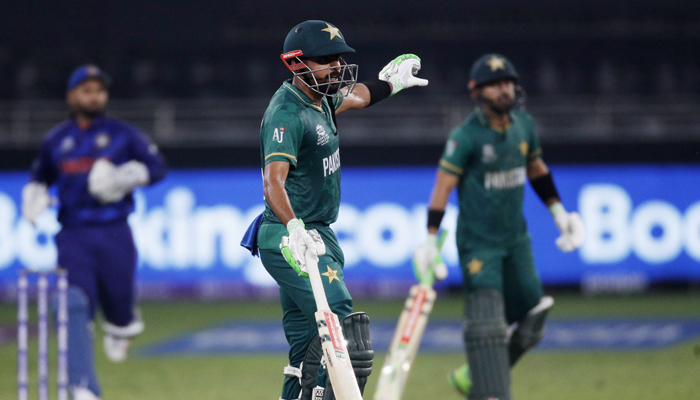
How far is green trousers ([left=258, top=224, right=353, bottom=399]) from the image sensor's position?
4012mm

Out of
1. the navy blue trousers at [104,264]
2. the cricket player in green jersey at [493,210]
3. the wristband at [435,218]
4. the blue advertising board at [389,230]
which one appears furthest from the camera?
the blue advertising board at [389,230]

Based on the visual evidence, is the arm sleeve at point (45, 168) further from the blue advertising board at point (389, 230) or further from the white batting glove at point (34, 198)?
the blue advertising board at point (389, 230)

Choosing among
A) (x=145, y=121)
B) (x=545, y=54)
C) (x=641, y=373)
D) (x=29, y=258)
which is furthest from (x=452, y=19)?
(x=641, y=373)

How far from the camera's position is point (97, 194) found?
563 cm

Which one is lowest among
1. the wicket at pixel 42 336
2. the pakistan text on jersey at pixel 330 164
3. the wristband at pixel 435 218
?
the wicket at pixel 42 336

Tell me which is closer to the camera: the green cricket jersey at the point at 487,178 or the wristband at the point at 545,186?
the green cricket jersey at the point at 487,178

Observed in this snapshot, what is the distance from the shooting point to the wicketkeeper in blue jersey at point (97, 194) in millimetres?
5629

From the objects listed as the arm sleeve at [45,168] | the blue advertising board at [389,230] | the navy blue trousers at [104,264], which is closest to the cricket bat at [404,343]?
the navy blue trousers at [104,264]

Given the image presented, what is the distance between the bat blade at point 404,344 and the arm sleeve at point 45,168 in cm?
258

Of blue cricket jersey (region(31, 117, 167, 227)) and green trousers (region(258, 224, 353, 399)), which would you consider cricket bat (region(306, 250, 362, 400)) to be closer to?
green trousers (region(258, 224, 353, 399))

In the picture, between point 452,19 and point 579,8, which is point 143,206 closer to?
point 452,19

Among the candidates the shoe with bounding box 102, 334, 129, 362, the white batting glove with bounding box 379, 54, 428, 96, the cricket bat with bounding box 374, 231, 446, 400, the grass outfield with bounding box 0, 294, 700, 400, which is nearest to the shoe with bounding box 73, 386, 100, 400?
the shoe with bounding box 102, 334, 129, 362

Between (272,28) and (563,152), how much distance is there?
8.81 meters

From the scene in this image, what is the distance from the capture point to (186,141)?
1302 cm
